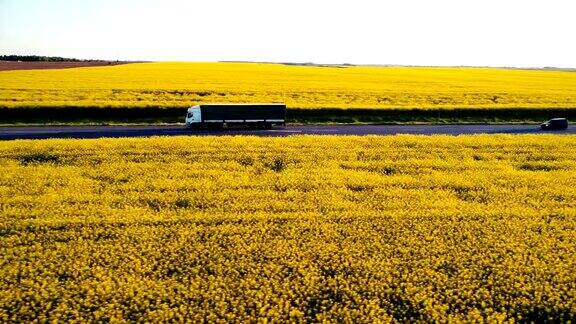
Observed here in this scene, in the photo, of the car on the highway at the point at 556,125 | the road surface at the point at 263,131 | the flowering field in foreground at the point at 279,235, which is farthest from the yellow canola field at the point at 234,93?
the flowering field in foreground at the point at 279,235

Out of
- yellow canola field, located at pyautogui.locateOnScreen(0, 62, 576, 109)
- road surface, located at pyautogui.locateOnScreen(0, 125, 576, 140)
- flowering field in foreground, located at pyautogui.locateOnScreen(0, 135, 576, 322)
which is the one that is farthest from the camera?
yellow canola field, located at pyautogui.locateOnScreen(0, 62, 576, 109)

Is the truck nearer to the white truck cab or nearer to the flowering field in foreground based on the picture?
the white truck cab

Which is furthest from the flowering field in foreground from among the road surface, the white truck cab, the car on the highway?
the car on the highway

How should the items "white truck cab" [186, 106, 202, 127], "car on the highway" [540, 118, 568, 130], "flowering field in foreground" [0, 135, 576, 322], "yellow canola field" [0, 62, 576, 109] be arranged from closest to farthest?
"flowering field in foreground" [0, 135, 576, 322] < "white truck cab" [186, 106, 202, 127] < "car on the highway" [540, 118, 568, 130] < "yellow canola field" [0, 62, 576, 109]

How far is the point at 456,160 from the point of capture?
101 ft

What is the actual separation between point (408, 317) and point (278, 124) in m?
32.0

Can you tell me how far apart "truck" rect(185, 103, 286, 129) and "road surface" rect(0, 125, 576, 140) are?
2.28 feet

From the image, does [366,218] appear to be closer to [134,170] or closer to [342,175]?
[342,175]

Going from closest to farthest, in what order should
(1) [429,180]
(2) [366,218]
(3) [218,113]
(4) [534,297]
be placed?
(4) [534,297] < (2) [366,218] < (1) [429,180] < (3) [218,113]

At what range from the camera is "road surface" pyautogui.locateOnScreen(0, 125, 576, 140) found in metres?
38.6

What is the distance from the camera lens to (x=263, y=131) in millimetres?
43062

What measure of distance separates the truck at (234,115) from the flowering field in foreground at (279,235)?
11.1 meters

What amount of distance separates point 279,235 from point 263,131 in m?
25.0

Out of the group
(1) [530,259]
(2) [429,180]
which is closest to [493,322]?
(1) [530,259]
